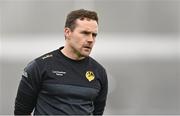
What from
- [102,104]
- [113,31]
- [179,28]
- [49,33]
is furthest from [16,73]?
[102,104]

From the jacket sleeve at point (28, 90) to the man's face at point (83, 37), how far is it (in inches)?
11.3

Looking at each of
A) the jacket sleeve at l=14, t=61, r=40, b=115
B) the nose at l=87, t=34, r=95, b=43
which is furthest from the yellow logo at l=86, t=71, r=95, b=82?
the jacket sleeve at l=14, t=61, r=40, b=115

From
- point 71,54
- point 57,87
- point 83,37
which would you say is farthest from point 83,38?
point 57,87

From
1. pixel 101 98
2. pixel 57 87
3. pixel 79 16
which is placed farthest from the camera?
pixel 101 98

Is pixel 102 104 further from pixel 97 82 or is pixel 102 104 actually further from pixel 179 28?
pixel 179 28

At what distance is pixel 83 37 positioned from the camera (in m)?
4.59

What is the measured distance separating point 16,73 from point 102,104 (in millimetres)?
7317

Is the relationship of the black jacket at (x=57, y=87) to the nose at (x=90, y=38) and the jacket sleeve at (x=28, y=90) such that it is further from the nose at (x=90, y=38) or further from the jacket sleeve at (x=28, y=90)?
the nose at (x=90, y=38)

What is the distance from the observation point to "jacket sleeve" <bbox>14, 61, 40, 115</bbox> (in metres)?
4.53

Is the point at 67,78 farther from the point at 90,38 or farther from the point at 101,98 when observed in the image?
the point at 101,98

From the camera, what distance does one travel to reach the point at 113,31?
12.0 m

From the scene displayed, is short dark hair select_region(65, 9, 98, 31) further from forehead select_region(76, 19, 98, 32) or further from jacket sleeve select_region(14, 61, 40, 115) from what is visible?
jacket sleeve select_region(14, 61, 40, 115)

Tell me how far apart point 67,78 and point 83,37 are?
277 millimetres

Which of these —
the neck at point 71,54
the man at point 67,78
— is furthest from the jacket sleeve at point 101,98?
the neck at point 71,54
